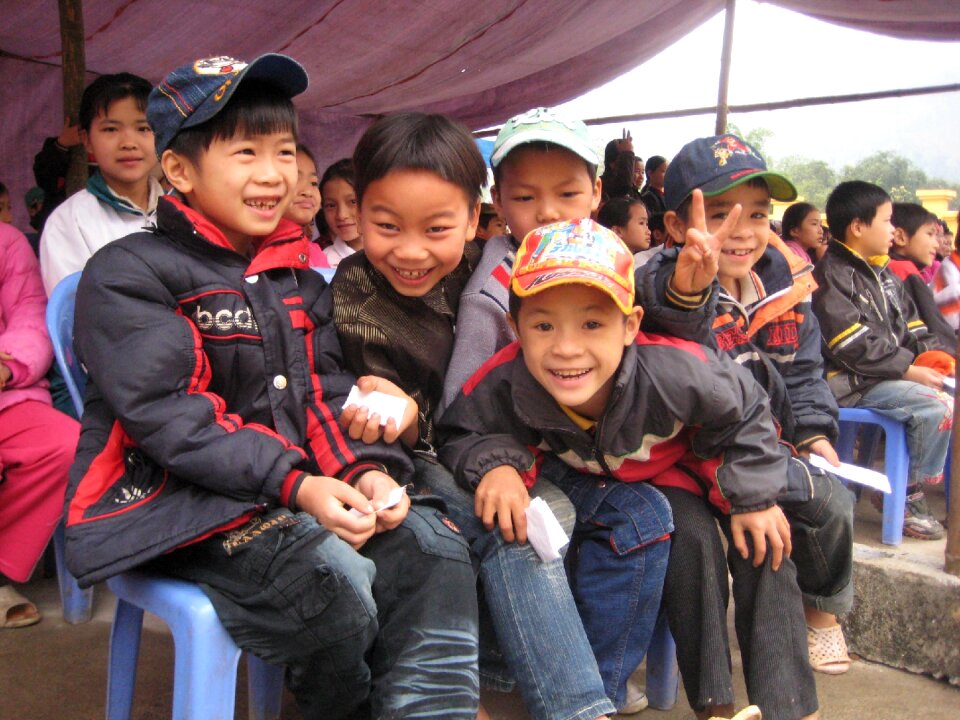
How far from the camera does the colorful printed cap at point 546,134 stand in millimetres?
2076

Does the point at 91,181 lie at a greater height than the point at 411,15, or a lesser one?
lesser

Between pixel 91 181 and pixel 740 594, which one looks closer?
pixel 740 594

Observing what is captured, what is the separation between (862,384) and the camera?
3.68 m

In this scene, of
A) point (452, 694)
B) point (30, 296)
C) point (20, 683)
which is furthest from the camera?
point (30, 296)

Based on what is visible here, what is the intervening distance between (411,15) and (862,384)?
3444mm

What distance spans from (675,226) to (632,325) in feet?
2.36

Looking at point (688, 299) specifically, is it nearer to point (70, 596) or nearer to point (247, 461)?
point (247, 461)

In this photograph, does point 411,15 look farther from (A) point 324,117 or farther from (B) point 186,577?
(B) point 186,577

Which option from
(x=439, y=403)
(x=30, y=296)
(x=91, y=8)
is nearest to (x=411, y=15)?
(x=91, y=8)

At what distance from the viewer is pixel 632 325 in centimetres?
183

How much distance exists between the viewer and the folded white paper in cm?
165

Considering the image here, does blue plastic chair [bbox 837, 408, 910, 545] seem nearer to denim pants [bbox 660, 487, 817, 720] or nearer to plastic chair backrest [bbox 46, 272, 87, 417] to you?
denim pants [bbox 660, 487, 817, 720]

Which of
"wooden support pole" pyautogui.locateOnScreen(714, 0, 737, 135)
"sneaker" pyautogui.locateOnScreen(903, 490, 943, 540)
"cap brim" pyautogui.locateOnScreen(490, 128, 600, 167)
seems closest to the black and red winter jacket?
"cap brim" pyautogui.locateOnScreen(490, 128, 600, 167)

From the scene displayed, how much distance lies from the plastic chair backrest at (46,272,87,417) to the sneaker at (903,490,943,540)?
10.5 ft
